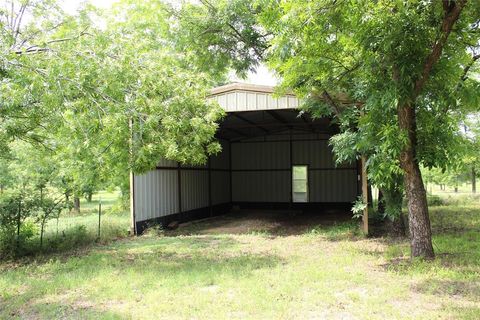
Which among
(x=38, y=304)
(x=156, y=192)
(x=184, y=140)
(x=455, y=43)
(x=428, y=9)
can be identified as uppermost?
(x=428, y=9)

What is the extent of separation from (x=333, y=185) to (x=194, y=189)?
7042mm

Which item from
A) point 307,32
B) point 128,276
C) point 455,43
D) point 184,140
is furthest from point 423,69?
point 128,276

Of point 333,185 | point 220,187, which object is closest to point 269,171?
point 220,187

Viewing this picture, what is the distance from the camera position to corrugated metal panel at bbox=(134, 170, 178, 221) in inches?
424

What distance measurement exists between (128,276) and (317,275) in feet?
9.36

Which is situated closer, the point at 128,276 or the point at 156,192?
the point at 128,276

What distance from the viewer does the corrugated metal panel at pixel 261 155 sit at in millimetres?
18828

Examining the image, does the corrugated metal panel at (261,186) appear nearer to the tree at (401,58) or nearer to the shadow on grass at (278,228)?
the shadow on grass at (278,228)

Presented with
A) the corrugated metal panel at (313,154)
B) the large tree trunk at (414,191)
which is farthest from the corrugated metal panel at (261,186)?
the large tree trunk at (414,191)

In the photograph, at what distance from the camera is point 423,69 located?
17.8ft

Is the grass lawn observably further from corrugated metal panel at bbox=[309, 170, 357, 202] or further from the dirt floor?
corrugated metal panel at bbox=[309, 170, 357, 202]

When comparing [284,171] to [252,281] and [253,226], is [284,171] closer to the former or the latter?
[253,226]

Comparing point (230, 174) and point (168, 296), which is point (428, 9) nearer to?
point (168, 296)

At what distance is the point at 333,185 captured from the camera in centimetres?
1816
